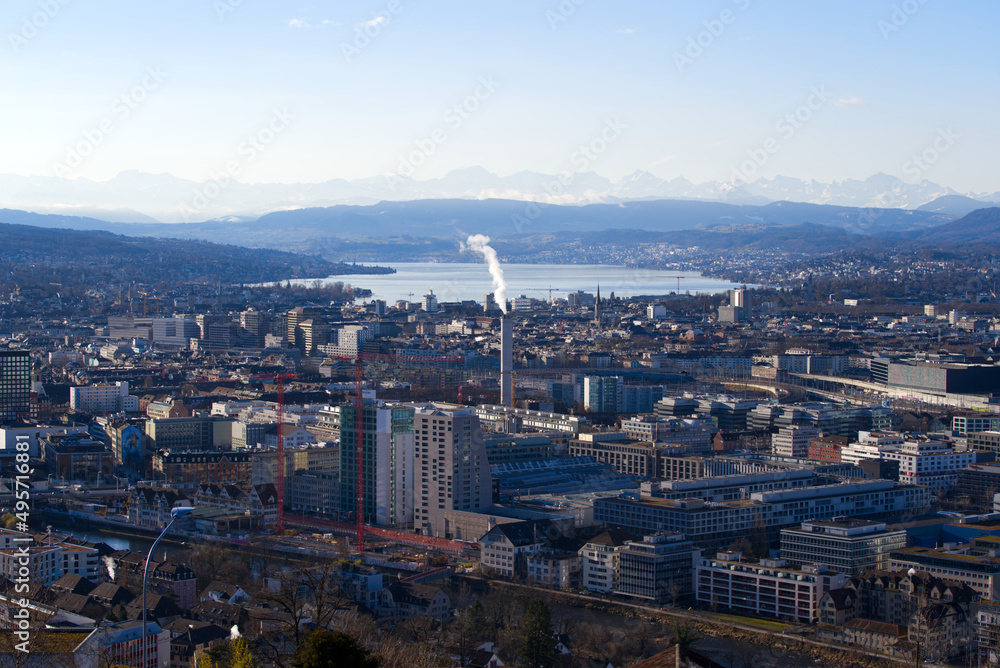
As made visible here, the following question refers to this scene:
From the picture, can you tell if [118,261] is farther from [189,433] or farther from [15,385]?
[189,433]

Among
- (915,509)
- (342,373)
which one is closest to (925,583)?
(915,509)

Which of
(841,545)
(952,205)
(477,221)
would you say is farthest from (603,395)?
(952,205)

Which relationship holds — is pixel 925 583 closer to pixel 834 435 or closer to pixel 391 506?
pixel 391 506

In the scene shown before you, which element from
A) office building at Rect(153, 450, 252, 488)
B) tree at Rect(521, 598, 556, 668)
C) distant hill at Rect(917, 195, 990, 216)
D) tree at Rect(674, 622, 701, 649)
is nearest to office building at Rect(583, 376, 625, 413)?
office building at Rect(153, 450, 252, 488)

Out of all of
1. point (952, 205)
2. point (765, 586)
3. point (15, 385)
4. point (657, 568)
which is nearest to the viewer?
point (765, 586)

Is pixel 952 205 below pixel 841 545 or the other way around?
the other way around

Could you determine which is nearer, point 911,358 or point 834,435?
point 834,435

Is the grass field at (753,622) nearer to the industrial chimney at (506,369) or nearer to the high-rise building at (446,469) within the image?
the high-rise building at (446,469)

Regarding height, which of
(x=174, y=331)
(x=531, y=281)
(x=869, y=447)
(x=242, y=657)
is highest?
(x=242, y=657)
